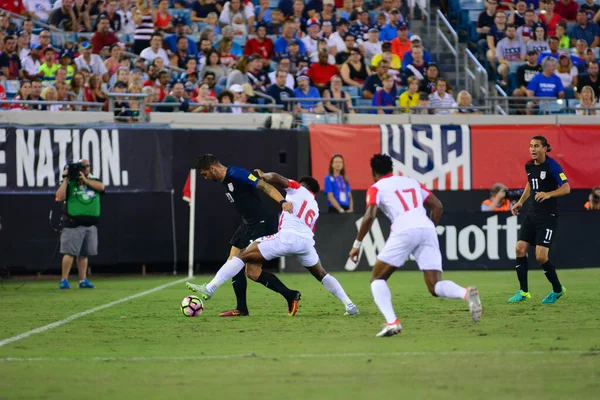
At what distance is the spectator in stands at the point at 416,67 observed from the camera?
76.6 ft

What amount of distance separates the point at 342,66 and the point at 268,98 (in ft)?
8.27

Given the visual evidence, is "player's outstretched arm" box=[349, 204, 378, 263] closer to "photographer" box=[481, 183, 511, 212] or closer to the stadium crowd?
the stadium crowd

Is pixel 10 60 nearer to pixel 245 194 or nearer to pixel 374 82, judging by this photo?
pixel 374 82

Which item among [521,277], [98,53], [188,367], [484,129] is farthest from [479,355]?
[98,53]

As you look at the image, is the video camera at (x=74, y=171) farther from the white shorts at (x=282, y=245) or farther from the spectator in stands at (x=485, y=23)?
the spectator in stands at (x=485, y=23)

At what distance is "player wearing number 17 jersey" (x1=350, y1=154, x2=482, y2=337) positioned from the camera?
32.1ft

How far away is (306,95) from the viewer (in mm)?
22172

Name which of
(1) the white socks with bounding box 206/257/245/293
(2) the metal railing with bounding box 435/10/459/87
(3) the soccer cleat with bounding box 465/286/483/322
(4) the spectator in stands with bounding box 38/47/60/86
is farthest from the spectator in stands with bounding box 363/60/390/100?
(3) the soccer cleat with bounding box 465/286/483/322

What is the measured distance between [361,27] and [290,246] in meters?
13.6

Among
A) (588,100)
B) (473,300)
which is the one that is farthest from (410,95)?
(473,300)

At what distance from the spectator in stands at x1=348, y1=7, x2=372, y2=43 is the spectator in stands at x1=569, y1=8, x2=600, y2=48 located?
18.8ft

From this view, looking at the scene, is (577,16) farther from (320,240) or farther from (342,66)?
(320,240)

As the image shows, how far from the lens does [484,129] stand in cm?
2225

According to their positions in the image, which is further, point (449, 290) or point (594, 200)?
point (594, 200)
